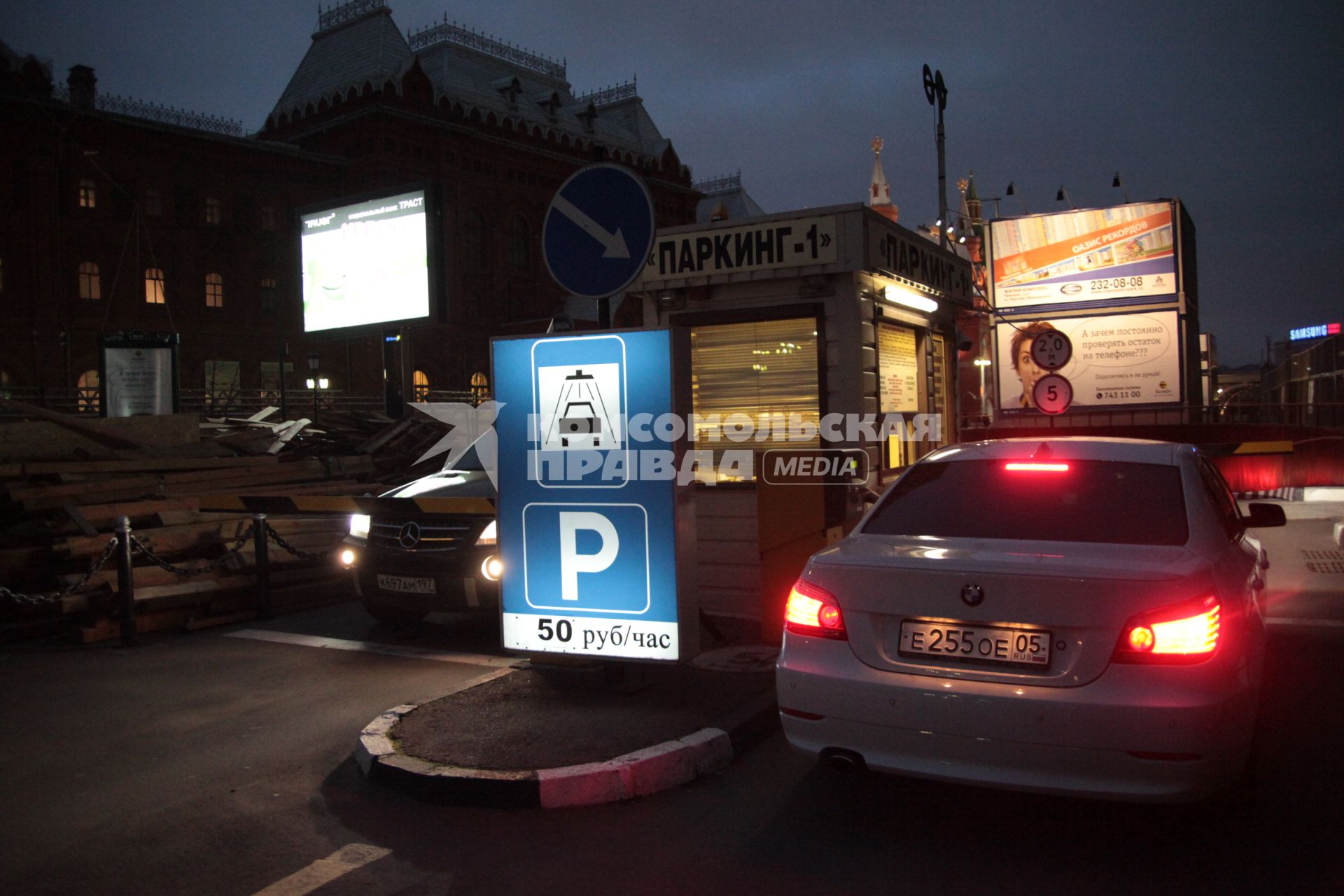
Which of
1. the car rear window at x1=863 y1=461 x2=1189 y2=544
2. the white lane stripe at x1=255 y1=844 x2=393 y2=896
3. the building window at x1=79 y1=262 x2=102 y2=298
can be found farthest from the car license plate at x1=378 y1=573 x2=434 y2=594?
the building window at x1=79 y1=262 x2=102 y2=298

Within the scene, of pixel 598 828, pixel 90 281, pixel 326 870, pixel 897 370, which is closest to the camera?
pixel 326 870

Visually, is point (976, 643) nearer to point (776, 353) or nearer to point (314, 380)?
point (776, 353)

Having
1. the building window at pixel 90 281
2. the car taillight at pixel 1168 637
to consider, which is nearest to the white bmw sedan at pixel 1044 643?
the car taillight at pixel 1168 637

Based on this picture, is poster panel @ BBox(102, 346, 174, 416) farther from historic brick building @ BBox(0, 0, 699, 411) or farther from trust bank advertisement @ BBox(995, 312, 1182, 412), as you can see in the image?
historic brick building @ BBox(0, 0, 699, 411)

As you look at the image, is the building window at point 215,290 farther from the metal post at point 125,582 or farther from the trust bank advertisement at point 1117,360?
the metal post at point 125,582

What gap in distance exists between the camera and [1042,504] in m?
4.32

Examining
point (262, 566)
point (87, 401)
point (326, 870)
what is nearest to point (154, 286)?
point (87, 401)

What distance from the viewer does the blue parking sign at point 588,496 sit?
5.50 m

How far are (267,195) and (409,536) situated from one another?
4779 centimetres

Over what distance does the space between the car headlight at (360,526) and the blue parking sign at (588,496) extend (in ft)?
9.96

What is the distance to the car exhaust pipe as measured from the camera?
150 inches

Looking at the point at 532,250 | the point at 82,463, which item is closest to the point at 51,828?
the point at 82,463

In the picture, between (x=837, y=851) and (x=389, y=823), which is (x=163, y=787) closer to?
(x=389, y=823)

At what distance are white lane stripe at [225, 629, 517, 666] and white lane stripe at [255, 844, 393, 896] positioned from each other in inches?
117
